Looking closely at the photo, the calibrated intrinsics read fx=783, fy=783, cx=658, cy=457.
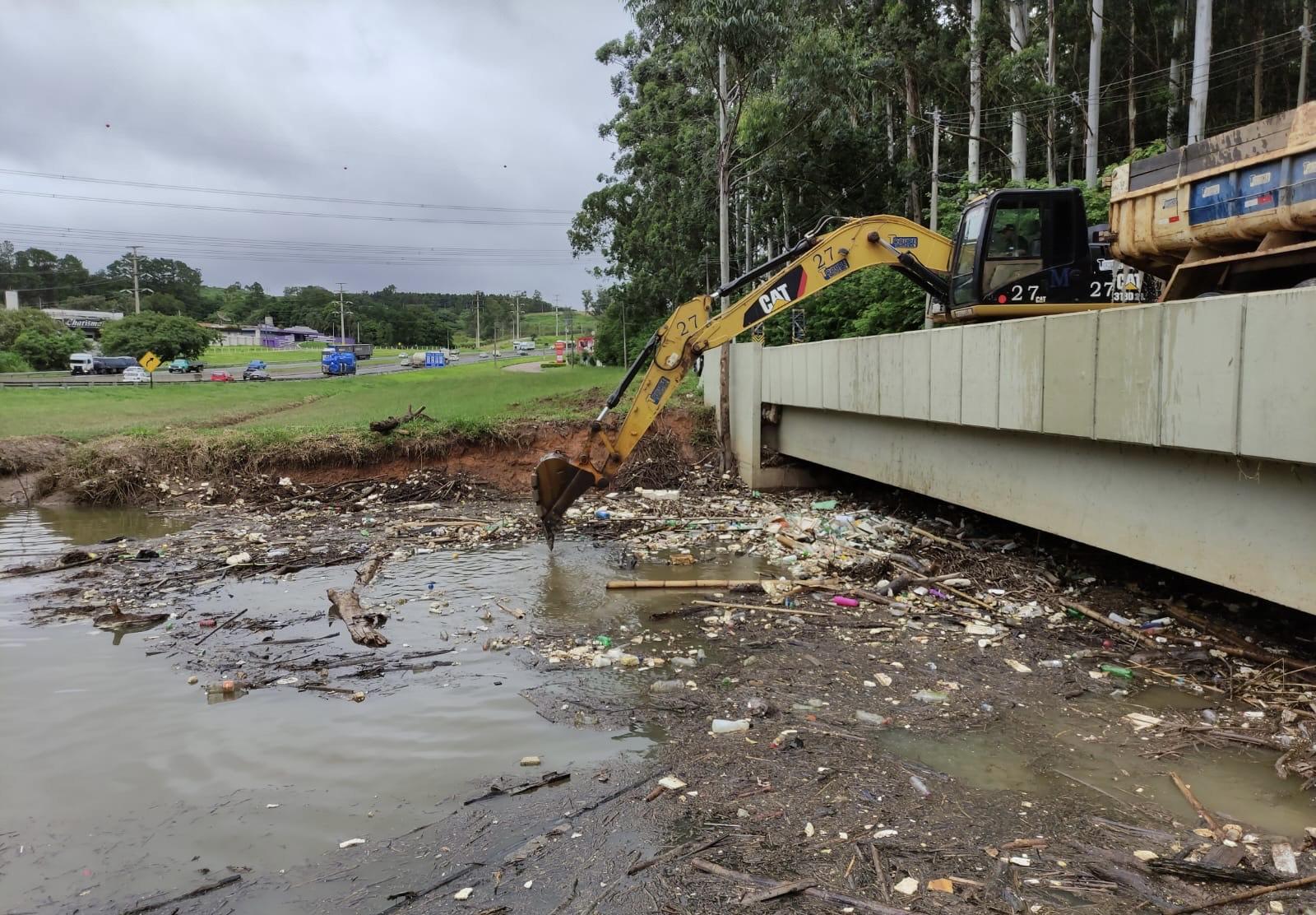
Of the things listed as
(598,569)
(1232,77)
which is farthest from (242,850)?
(1232,77)

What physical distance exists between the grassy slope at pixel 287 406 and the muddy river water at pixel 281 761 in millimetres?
9492

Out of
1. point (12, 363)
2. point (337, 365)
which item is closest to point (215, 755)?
point (337, 365)

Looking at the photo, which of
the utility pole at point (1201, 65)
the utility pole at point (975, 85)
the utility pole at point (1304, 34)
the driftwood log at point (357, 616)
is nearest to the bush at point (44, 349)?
the utility pole at point (975, 85)

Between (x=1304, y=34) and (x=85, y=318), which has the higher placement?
(x=1304, y=34)

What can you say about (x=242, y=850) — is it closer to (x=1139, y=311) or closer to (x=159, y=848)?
(x=159, y=848)

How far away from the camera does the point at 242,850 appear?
3740 mm

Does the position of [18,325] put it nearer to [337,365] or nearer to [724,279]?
[337,365]

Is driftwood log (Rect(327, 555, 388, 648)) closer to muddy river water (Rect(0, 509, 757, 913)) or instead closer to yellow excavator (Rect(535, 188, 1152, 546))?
muddy river water (Rect(0, 509, 757, 913))

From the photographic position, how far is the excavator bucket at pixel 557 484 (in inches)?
367

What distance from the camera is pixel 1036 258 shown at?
8.98 meters

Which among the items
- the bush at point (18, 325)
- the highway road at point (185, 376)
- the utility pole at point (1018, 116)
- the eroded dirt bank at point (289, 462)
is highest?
the utility pole at point (1018, 116)

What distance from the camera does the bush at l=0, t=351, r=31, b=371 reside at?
55025mm

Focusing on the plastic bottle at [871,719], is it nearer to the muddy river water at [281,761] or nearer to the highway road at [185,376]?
the muddy river water at [281,761]

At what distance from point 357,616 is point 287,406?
53.7 ft
